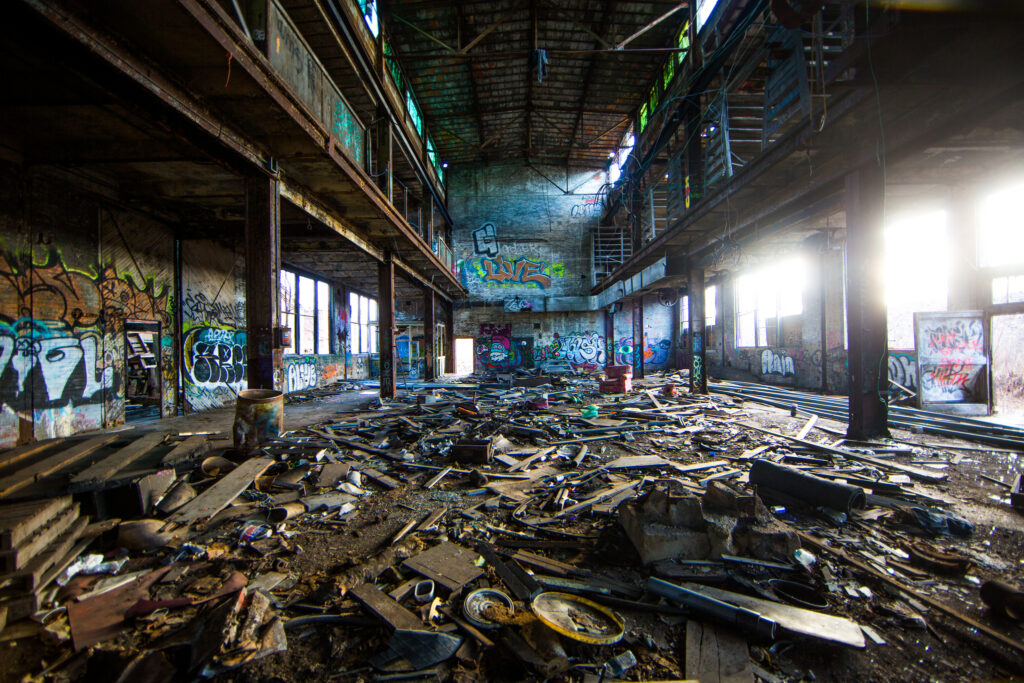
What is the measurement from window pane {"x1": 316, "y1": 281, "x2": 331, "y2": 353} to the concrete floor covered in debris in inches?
469

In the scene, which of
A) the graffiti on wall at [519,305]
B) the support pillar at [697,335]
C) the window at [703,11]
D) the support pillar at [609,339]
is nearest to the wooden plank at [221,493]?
the support pillar at [697,335]

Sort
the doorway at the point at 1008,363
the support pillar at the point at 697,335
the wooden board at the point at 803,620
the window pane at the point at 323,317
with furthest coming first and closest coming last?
the window pane at the point at 323,317 < the support pillar at the point at 697,335 < the doorway at the point at 1008,363 < the wooden board at the point at 803,620

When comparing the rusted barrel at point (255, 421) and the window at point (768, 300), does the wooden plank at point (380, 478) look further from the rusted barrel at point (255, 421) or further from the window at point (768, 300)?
the window at point (768, 300)

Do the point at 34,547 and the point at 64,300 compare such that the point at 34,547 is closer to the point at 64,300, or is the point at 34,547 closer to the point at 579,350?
the point at 64,300

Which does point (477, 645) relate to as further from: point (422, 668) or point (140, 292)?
point (140, 292)

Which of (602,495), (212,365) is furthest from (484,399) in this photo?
(602,495)

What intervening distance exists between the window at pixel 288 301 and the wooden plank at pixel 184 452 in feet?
31.7

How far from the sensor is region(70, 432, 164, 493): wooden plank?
3.37 m

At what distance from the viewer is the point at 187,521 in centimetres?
353

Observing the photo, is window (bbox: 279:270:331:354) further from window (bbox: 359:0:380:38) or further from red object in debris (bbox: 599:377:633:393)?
red object in debris (bbox: 599:377:633:393)

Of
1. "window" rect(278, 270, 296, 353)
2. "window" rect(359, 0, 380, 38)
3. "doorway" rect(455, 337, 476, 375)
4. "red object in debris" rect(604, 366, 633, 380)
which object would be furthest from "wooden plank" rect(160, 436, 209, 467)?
"doorway" rect(455, 337, 476, 375)

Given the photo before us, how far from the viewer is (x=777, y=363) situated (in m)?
14.7

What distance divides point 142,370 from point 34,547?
7497 millimetres

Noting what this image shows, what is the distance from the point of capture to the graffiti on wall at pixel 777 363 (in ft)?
46.3
